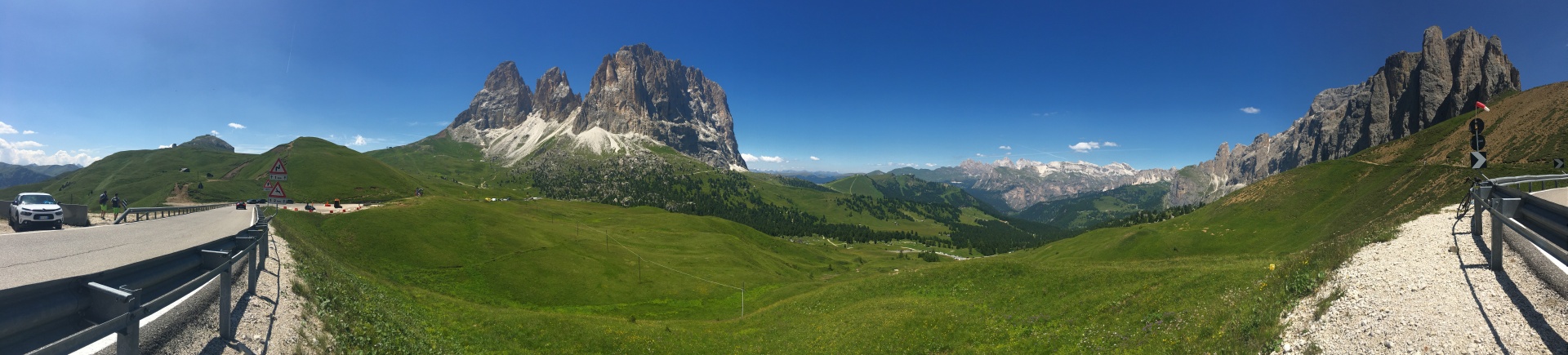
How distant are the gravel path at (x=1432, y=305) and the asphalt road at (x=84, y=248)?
1093 inches

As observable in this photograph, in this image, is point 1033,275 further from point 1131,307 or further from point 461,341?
point 461,341

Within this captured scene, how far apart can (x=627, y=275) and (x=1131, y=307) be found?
66.0 meters

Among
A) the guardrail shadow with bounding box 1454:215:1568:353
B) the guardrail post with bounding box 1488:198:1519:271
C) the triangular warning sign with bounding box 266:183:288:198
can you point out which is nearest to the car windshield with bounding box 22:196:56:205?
the triangular warning sign with bounding box 266:183:288:198

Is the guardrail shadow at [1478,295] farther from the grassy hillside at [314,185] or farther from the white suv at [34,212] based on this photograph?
the grassy hillside at [314,185]

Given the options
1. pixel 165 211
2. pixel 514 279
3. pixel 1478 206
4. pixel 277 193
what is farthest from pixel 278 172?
pixel 1478 206

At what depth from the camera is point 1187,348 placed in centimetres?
1748

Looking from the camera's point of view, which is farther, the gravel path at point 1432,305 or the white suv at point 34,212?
the white suv at point 34,212

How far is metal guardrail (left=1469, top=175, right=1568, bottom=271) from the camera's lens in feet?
30.9

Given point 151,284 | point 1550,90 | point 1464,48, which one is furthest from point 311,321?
point 1464,48

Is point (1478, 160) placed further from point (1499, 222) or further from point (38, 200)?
point (38, 200)

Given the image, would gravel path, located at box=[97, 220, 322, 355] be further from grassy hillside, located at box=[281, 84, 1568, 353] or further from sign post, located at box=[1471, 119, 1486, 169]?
sign post, located at box=[1471, 119, 1486, 169]

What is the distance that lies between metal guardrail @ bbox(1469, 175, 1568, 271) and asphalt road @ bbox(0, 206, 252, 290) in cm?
2733

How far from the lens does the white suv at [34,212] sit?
2445 centimetres

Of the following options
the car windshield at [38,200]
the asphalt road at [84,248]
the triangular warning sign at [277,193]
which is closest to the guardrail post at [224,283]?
the asphalt road at [84,248]
